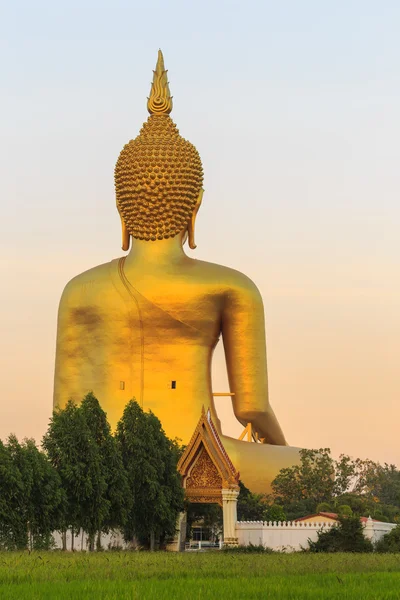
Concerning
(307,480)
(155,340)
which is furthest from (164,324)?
(307,480)

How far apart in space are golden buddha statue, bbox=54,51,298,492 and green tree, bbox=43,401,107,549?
33.2 feet

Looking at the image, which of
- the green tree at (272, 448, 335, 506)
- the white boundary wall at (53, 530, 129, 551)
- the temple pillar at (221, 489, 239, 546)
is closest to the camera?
the temple pillar at (221, 489, 239, 546)

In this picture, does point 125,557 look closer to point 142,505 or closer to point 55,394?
point 142,505

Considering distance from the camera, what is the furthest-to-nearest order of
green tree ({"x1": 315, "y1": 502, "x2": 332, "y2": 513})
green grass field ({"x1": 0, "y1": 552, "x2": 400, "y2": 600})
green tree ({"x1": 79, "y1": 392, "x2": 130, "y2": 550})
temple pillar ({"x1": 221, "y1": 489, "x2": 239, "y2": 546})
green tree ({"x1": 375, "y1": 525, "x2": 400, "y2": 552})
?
green tree ({"x1": 315, "y1": 502, "x2": 332, "y2": 513}) → temple pillar ({"x1": 221, "y1": 489, "x2": 239, "y2": 546}) → green tree ({"x1": 375, "y1": 525, "x2": 400, "y2": 552}) → green tree ({"x1": 79, "y1": 392, "x2": 130, "y2": 550}) → green grass field ({"x1": 0, "y1": 552, "x2": 400, "y2": 600})

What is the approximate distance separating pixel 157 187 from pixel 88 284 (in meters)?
4.13

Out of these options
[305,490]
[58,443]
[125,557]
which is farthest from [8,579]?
[305,490]

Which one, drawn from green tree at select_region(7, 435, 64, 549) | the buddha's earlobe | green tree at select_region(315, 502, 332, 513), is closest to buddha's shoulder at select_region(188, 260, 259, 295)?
the buddha's earlobe

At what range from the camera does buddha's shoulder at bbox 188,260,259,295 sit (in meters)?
43.5

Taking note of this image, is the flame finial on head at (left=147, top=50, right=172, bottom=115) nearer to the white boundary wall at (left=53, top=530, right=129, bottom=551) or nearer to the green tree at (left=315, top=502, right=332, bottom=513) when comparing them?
the green tree at (left=315, top=502, right=332, bottom=513)

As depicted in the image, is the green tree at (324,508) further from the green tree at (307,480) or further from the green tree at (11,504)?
the green tree at (11,504)

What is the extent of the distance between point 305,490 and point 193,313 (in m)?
6.99

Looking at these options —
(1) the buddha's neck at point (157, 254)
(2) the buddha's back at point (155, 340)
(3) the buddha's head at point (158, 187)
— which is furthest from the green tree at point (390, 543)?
(3) the buddha's head at point (158, 187)

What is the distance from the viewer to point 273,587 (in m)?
19.9

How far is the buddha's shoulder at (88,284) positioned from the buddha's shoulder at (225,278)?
3125mm
